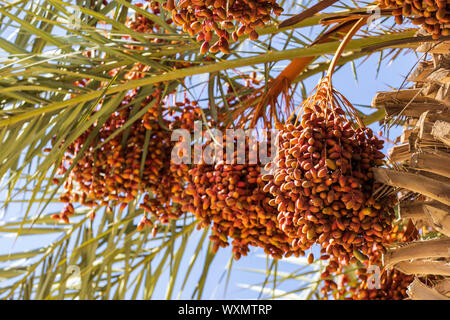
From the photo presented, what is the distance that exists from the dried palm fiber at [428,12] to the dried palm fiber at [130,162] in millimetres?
918

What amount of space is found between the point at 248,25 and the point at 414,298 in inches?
25.8

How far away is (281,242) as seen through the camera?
1471 millimetres

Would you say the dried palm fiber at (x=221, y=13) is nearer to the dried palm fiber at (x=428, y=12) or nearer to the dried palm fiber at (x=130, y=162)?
the dried palm fiber at (x=428, y=12)

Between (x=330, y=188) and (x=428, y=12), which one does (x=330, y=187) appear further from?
(x=428, y=12)

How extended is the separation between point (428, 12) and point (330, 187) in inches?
14.2

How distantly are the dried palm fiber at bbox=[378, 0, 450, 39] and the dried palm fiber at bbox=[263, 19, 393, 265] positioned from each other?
0.88ft

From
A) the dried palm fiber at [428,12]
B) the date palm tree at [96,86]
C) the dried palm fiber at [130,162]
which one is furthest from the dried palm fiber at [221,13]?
the dried palm fiber at [130,162]

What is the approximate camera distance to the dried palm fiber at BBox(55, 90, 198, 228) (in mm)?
1810

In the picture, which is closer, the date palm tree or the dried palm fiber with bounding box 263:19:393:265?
the dried palm fiber with bounding box 263:19:393:265

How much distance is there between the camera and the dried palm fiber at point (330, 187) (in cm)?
113

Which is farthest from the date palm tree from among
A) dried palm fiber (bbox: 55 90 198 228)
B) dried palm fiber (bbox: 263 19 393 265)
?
dried palm fiber (bbox: 263 19 393 265)

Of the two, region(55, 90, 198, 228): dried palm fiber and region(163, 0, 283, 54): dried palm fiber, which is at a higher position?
region(55, 90, 198, 228): dried palm fiber

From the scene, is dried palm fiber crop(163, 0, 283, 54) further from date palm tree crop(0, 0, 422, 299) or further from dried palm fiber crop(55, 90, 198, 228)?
dried palm fiber crop(55, 90, 198, 228)

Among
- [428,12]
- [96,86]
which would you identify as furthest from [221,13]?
[96,86]
